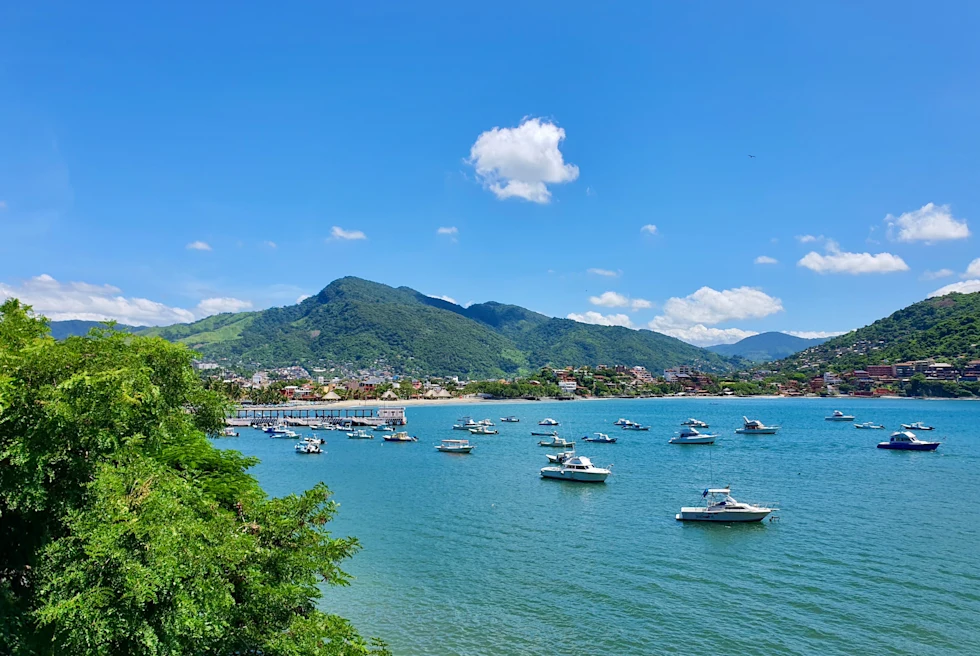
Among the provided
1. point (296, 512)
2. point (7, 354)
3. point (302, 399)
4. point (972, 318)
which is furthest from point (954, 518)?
point (972, 318)

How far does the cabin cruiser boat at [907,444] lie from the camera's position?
56.2 metres

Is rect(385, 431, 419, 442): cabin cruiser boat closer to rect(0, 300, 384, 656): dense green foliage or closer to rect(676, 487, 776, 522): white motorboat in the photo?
rect(676, 487, 776, 522): white motorboat

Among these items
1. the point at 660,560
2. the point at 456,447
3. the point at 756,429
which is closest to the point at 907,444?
the point at 756,429

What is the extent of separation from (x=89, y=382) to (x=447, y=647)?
12538 mm

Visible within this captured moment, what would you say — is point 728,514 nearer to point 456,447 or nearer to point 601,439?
point 456,447

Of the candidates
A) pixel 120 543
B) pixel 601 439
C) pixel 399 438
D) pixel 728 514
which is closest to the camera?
pixel 120 543

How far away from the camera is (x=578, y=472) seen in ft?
133

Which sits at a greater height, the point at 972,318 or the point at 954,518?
the point at 972,318

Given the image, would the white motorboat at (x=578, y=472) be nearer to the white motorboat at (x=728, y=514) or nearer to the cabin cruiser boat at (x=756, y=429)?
the white motorboat at (x=728, y=514)

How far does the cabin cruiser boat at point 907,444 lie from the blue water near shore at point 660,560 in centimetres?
807

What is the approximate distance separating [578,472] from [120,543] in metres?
36.5

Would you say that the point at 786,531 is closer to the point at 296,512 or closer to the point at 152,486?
the point at 296,512

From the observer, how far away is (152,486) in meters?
7.77

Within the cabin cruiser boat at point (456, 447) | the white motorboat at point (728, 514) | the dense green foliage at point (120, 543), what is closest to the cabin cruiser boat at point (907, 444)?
the white motorboat at point (728, 514)
